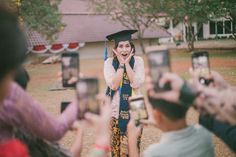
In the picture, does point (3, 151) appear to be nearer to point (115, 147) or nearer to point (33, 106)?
point (33, 106)

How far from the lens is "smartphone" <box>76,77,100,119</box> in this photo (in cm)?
211

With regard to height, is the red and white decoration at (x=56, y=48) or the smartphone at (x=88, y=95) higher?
the smartphone at (x=88, y=95)

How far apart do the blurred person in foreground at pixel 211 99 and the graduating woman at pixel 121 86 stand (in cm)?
269

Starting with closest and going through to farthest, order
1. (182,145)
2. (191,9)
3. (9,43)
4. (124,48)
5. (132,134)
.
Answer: (9,43) < (182,145) < (132,134) < (124,48) < (191,9)

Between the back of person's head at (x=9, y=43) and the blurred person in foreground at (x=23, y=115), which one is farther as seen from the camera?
the blurred person in foreground at (x=23, y=115)

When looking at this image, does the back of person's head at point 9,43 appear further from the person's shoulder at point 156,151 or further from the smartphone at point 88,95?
the person's shoulder at point 156,151

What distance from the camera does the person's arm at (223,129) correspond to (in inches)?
99.3

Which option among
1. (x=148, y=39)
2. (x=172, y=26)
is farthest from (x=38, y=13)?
(x=172, y=26)

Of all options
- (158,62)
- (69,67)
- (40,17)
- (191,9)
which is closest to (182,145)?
(158,62)

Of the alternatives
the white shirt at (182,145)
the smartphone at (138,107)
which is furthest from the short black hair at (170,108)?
the smartphone at (138,107)

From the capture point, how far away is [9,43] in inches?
64.1

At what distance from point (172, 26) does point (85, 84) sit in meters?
56.2

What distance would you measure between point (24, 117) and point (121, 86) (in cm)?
329

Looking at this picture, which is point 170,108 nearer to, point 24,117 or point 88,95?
point 88,95
